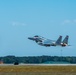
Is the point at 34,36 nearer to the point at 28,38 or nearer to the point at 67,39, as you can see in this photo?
the point at 28,38

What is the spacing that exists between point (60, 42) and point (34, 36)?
1189cm

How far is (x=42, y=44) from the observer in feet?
546

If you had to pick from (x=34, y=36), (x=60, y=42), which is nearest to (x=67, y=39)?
(x=60, y=42)
